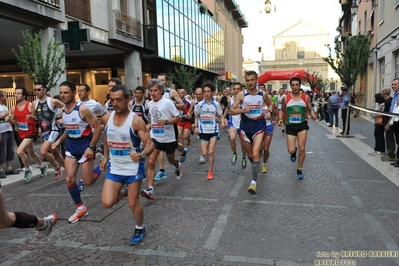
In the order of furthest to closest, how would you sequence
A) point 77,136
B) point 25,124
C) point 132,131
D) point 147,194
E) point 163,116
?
point 25,124 → point 163,116 → point 147,194 → point 77,136 → point 132,131

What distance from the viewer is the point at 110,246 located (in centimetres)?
396

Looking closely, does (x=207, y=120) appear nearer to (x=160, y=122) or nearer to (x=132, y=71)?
(x=160, y=122)

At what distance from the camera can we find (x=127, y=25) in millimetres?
19953

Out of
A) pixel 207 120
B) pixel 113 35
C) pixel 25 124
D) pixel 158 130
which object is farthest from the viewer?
pixel 113 35

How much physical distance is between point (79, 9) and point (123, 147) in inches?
558

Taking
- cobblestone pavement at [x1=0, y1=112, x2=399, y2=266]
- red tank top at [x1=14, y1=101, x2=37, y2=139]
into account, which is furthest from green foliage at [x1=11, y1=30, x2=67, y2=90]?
cobblestone pavement at [x1=0, y1=112, x2=399, y2=266]

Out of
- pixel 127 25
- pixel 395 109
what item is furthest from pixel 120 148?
pixel 127 25

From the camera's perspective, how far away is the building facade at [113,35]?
13797mm

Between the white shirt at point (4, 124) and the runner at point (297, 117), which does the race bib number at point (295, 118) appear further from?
the white shirt at point (4, 124)

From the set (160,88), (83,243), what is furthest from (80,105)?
(83,243)

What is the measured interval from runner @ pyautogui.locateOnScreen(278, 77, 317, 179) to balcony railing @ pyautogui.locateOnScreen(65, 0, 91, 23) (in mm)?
12150

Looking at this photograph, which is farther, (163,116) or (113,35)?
(113,35)

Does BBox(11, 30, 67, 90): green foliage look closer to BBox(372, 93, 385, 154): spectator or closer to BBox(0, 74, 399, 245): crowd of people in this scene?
BBox(0, 74, 399, 245): crowd of people

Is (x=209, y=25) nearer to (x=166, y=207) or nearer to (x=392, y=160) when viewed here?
(x=392, y=160)
